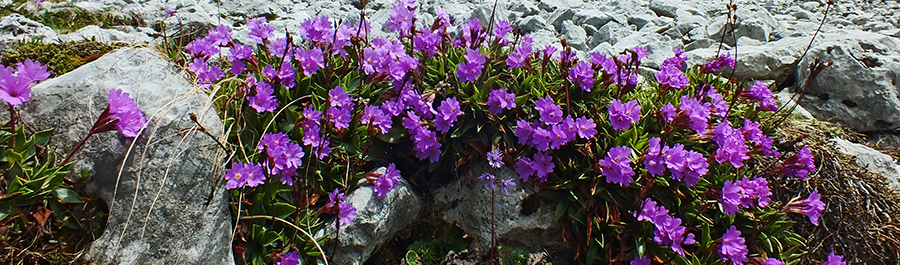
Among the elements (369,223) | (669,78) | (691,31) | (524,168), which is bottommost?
(691,31)

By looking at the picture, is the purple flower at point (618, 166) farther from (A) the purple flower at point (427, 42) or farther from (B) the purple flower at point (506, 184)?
(A) the purple flower at point (427, 42)

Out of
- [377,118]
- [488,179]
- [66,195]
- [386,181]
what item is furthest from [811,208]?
[66,195]

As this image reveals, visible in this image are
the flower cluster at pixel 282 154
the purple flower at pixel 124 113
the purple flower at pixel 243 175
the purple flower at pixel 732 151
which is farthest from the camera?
the purple flower at pixel 732 151

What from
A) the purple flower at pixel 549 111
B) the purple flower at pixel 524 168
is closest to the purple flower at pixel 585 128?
the purple flower at pixel 549 111

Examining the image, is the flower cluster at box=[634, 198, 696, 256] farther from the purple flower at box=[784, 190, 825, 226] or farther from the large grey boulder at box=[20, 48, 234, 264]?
the large grey boulder at box=[20, 48, 234, 264]

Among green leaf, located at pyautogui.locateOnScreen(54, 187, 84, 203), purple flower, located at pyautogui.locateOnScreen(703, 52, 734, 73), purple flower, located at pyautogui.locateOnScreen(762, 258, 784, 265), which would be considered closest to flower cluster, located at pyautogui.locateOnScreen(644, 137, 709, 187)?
purple flower, located at pyautogui.locateOnScreen(762, 258, 784, 265)

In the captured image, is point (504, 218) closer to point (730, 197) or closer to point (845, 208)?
point (730, 197)
